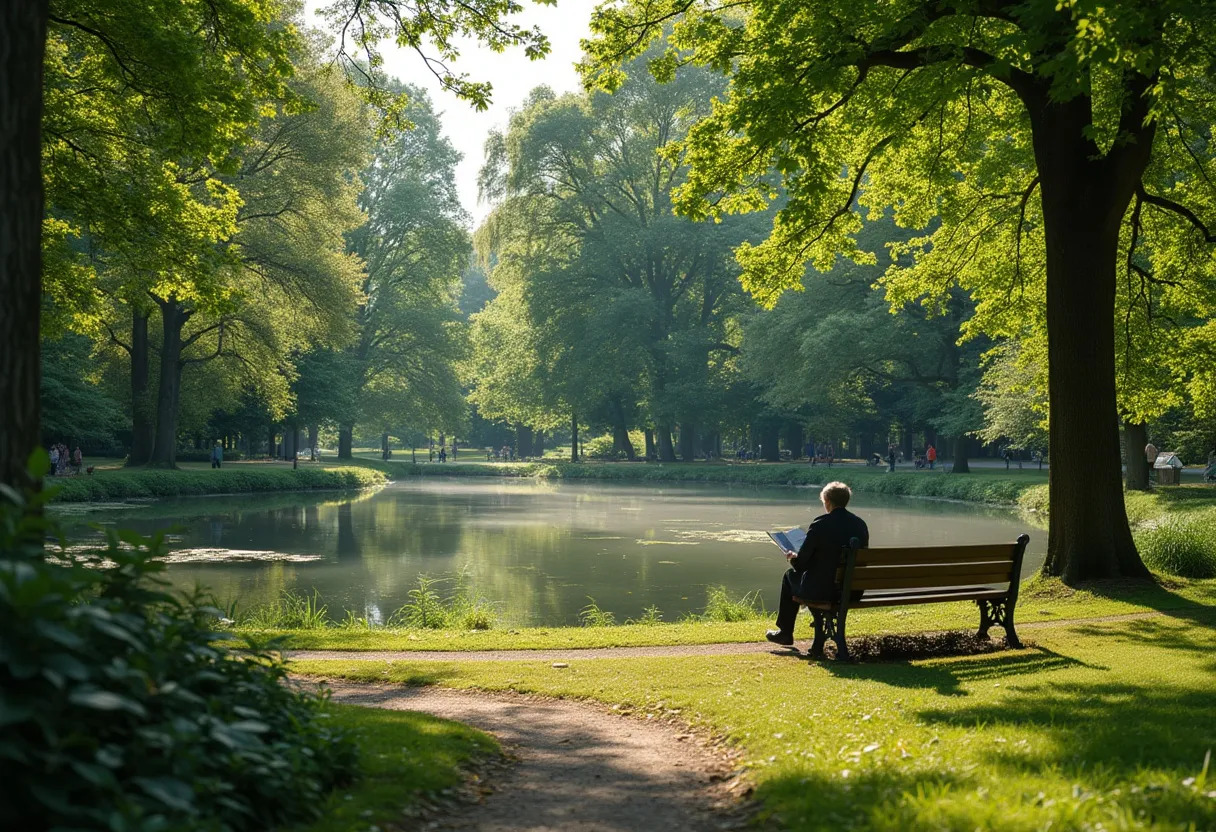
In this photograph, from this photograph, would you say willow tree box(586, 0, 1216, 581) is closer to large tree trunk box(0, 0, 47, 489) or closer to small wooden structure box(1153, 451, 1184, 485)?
large tree trunk box(0, 0, 47, 489)

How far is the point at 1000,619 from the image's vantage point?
9.81m

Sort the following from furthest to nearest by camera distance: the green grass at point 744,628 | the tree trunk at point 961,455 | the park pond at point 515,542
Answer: the tree trunk at point 961,455
the park pond at point 515,542
the green grass at point 744,628

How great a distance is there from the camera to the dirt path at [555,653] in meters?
10.0

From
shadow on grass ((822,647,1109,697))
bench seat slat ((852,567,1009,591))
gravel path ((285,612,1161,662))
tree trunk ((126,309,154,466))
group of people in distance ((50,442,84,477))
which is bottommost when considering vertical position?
gravel path ((285,612,1161,662))

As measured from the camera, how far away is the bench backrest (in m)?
9.05

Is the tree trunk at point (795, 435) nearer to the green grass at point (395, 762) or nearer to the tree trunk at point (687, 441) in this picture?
the tree trunk at point (687, 441)

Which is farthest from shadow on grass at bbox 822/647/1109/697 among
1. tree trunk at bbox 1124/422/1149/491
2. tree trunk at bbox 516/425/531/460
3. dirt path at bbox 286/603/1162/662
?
tree trunk at bbox 516/425/531/460

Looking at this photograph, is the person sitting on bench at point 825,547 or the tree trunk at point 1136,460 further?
the tree trunk at point 1136,460

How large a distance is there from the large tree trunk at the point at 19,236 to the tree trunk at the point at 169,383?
1278 inches

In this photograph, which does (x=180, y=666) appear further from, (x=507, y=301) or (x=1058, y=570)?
(x=507, y=301)

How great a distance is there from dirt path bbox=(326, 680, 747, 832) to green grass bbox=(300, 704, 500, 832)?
0.22 metres

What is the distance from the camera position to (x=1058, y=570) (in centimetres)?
1301

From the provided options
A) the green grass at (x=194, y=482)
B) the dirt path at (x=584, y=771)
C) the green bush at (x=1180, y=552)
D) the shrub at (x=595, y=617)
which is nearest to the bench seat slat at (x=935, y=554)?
the dirt path at (x=584, y=771)

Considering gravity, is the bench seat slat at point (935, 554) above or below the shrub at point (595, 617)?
above
